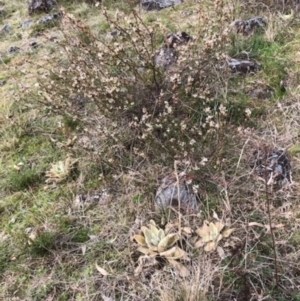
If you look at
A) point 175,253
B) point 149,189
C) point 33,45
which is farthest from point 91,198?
point 33,45

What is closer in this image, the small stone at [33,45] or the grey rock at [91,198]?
the grey rock at [91,198]

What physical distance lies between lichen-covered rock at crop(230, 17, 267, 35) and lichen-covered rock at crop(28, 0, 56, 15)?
3.08 metres

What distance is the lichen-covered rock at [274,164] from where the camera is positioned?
2.69 metres

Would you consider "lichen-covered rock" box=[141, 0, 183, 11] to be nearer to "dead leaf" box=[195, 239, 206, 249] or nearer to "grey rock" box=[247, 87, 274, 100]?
"grey rock" box=[247, 87, 274, 100]

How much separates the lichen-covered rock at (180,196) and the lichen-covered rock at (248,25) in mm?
2152

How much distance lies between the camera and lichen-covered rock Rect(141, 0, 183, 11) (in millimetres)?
5520

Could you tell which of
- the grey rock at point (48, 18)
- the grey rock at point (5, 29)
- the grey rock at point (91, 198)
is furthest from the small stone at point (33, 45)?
the grey rock at point (91, 198)

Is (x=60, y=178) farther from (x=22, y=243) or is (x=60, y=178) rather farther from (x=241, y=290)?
(x=241, y=290)

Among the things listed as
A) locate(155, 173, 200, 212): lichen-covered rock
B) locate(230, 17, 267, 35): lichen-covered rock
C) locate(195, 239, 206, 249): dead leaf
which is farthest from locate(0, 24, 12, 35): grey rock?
locate(195, 239, 206, 249): dead leaf

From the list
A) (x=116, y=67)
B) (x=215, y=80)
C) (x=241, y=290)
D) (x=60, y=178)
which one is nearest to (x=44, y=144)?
(x=60, y=178)

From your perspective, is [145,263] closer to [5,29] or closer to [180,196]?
[180,196]

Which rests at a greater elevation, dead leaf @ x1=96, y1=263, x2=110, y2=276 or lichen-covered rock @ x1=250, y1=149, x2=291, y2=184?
lichen-covered rock @ x1=250, y1=149, x2=291, y2=184

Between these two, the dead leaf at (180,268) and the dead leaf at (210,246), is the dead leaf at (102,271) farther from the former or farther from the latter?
the dead leaf at (210,246)

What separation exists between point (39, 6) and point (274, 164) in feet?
15.3
